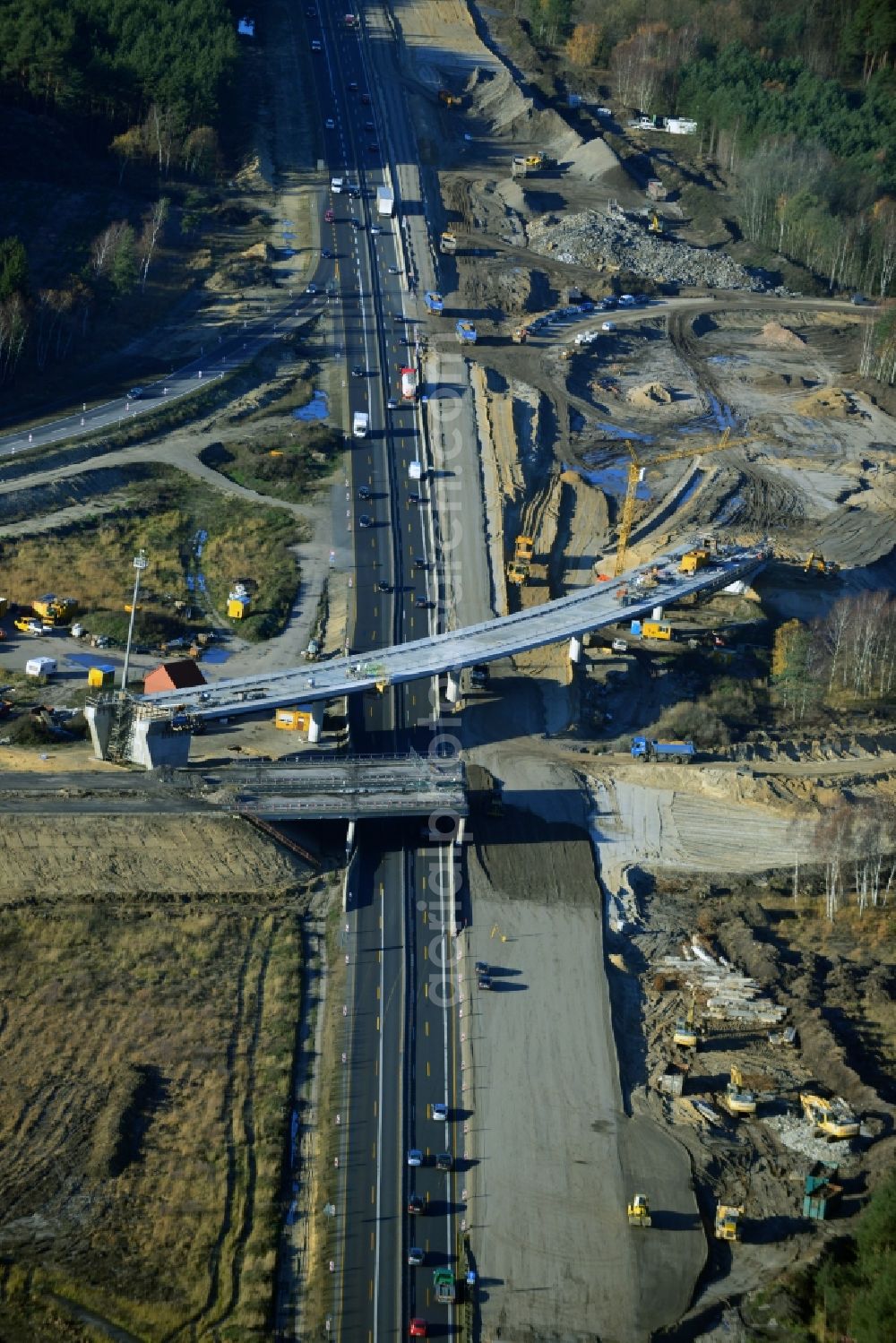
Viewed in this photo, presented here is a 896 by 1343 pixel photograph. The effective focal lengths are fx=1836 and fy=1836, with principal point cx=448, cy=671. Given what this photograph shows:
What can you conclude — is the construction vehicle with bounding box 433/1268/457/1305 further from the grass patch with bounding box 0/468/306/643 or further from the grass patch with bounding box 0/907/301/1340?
the grass patch with bounding box 0/468/306/643

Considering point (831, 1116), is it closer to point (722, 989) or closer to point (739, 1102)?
point (739, 1102)

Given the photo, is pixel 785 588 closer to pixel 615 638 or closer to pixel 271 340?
pixel 615 638

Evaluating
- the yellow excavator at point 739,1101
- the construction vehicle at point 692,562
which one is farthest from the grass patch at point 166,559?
the yellow excavator at point 739,1101

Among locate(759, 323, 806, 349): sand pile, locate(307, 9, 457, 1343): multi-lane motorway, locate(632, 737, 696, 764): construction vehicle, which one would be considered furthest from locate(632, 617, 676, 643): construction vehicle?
locate(759, 323, 806, 349): sand pile

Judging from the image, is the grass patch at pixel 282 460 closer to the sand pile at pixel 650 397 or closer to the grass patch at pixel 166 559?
the grass patch at pixel 166 559

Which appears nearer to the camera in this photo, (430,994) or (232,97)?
(430,994)

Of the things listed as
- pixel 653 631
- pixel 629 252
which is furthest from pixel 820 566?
pixel 629 252

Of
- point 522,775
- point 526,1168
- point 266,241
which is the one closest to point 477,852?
point 522,775
